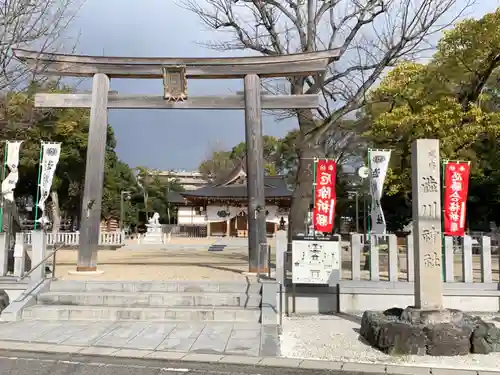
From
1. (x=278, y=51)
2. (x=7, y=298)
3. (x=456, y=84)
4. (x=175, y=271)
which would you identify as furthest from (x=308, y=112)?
(x=7, y=298)

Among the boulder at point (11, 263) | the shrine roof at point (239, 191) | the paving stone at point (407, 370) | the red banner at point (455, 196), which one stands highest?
the shrine roof at point (239, 191)

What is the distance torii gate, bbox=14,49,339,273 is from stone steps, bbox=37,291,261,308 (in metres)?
2.52

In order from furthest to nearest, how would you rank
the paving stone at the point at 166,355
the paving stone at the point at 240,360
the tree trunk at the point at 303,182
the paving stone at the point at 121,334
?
the tree trunk at the point at 303,182 → the paving stone at the point at 121,334 → the paving stone at the point at 166,355 → the paving stone at the point at 240,360

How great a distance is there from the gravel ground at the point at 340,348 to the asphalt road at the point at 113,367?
74 centimetres

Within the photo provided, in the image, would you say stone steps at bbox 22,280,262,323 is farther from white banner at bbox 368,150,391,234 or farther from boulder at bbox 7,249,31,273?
white banner at bbox 368,150,391,234

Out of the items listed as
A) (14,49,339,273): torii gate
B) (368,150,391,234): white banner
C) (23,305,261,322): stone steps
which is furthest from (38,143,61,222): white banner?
(368,150,391,234): white banner

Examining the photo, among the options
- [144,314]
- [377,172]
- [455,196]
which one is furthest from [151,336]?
[377,172]

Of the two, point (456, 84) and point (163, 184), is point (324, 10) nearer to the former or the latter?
point (456, 84)

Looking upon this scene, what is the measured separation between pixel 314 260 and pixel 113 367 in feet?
14.7

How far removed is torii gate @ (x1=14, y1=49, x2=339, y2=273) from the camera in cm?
1195

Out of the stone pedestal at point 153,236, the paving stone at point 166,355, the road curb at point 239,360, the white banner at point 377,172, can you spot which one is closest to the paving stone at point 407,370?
the road curb at point 239,360

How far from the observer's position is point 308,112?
1548 centimetres

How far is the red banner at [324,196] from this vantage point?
1194 cm

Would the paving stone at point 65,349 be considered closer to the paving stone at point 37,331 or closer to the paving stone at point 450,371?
the paving stone at point 37,331
